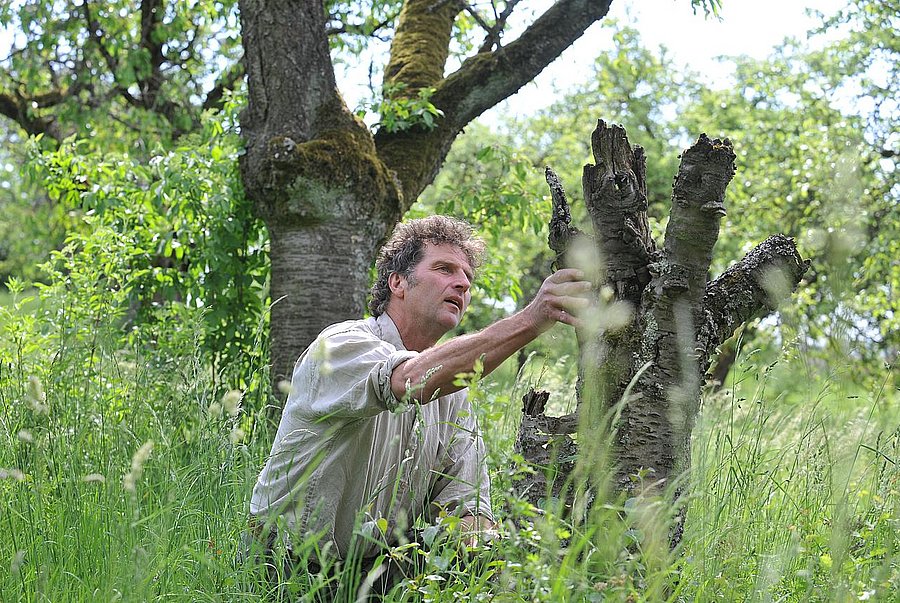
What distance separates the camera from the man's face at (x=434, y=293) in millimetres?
3539

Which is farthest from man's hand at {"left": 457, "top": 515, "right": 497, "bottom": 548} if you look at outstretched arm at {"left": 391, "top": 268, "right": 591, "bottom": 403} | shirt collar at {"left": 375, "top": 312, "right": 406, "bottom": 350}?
shirt collar at {"left": 375, "top": 312, "right": 406, "bottom": 350}

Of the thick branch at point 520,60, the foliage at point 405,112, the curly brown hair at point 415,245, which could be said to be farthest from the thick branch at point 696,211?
the thick branch at point 520,60

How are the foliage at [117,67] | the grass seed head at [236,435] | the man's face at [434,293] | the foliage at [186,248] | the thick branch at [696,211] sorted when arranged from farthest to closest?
the foliage at [117,67] → the foliage at [186,248] → the man's face at [434,293] → the thick branch at [696,211] → the grass seed head at [236,435]

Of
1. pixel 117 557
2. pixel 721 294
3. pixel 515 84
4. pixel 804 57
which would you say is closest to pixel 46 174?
pixel 515 84

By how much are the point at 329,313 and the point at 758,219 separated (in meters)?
9.27

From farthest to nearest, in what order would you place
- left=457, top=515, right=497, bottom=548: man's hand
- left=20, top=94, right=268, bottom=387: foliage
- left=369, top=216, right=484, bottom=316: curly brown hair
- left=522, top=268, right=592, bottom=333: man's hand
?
left=20, top=94, right=268, bottom=387: foliage
left=369, top=216, right=484, bottom=316: curly brown hair
left=522, top=268, right=592, bottom=333: man's hand
left=457, top=515, right=497, bottom=548: man's hand

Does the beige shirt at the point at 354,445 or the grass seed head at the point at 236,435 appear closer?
the grass seed head at the point at 236,435

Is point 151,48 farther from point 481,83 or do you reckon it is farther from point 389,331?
point 389,331

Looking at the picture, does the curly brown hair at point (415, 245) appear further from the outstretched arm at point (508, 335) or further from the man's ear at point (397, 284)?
the outstretched arm at point (508, 335)

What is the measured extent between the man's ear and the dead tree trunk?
93 cm

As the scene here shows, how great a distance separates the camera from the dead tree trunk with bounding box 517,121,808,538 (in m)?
2.66

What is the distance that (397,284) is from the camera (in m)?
3.63

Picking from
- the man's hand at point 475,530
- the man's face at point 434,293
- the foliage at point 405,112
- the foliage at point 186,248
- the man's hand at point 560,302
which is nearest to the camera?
the man's hand at point 475,530

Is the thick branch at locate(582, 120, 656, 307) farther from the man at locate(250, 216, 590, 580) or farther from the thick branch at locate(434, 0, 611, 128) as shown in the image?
the thick branch at locate(434, 0, 611, 128)
